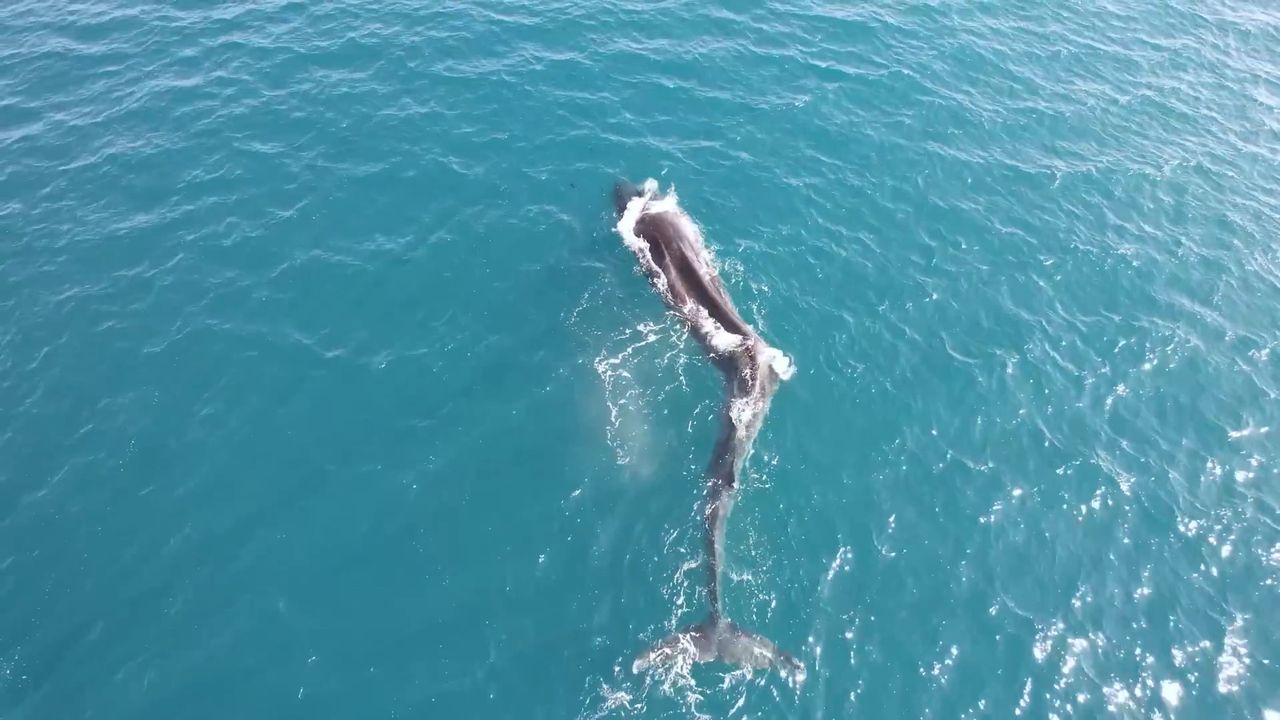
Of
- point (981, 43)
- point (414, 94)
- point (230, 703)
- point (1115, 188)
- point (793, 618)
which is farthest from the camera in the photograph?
point (981, 43)

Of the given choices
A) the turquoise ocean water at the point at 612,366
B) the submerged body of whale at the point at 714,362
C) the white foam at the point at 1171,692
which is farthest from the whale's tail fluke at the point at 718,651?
the white foam at the point at 1171,692

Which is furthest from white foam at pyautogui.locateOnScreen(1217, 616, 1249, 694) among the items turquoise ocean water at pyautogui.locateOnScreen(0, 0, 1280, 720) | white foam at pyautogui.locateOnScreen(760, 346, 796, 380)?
white foam at pyautogui.locateOnScreen(760, 346, 796, 380)

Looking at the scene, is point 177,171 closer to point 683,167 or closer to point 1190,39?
point 683,167

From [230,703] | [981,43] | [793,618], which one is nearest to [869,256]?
[793,618]

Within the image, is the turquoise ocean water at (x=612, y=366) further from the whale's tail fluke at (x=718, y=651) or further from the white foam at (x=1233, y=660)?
the whale's tail fluke at (x=718, y=651)

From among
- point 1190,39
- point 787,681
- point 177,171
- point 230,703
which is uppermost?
point 1190,39
